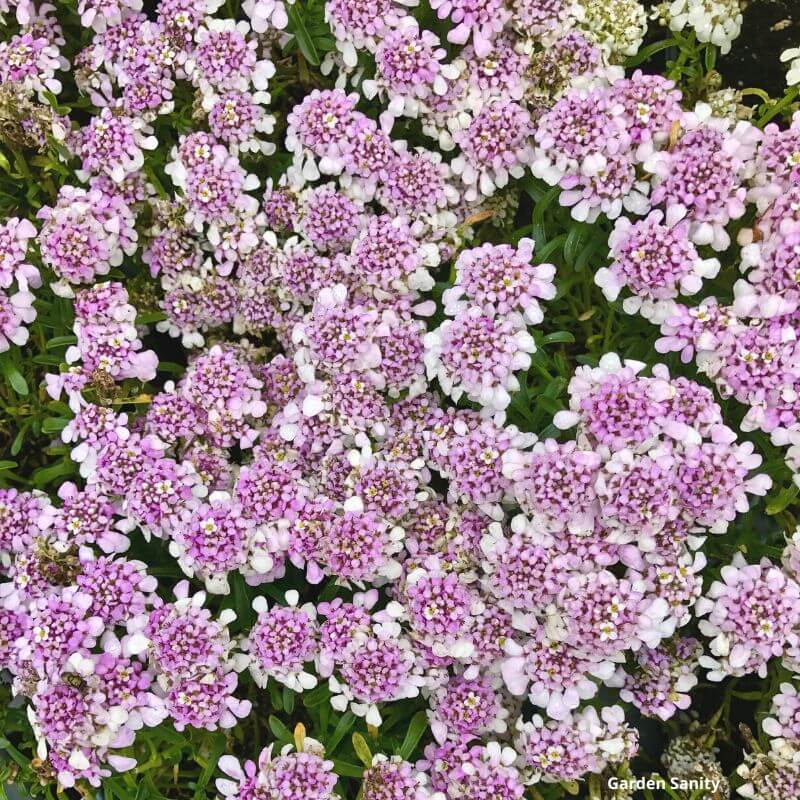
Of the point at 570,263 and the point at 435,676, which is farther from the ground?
the point at 570,263

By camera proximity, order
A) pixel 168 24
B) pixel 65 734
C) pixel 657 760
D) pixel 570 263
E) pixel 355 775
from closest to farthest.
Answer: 1. pixel 65 734
2. pixel 355 775
3. pixel 570 263
4. pixel 168 24
5. pixel 657 760

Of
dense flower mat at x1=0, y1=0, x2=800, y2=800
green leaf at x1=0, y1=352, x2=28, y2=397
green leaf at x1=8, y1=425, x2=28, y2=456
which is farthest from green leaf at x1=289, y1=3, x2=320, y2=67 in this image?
green leaf at x1=8, y1=425, x2=28, y2=456

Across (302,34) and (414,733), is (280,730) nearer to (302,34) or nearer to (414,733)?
(414,733)

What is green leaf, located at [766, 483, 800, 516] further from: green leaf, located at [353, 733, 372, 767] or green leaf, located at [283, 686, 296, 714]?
green leaf, located at [283, 686, 296, 714]

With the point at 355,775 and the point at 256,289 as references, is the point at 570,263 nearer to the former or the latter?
the point at 256,289

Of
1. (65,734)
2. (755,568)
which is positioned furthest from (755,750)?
(65,734)

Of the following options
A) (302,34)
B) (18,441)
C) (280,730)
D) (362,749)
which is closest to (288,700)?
(280,730)

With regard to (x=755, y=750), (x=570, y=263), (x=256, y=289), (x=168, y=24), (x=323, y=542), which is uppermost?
(x=168, y=24)

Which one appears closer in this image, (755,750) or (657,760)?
(755,750)

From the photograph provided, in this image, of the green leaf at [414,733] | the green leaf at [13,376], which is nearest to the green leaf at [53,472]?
the green leaf at [13,376]

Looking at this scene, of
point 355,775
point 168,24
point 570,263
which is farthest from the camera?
point 168,24
